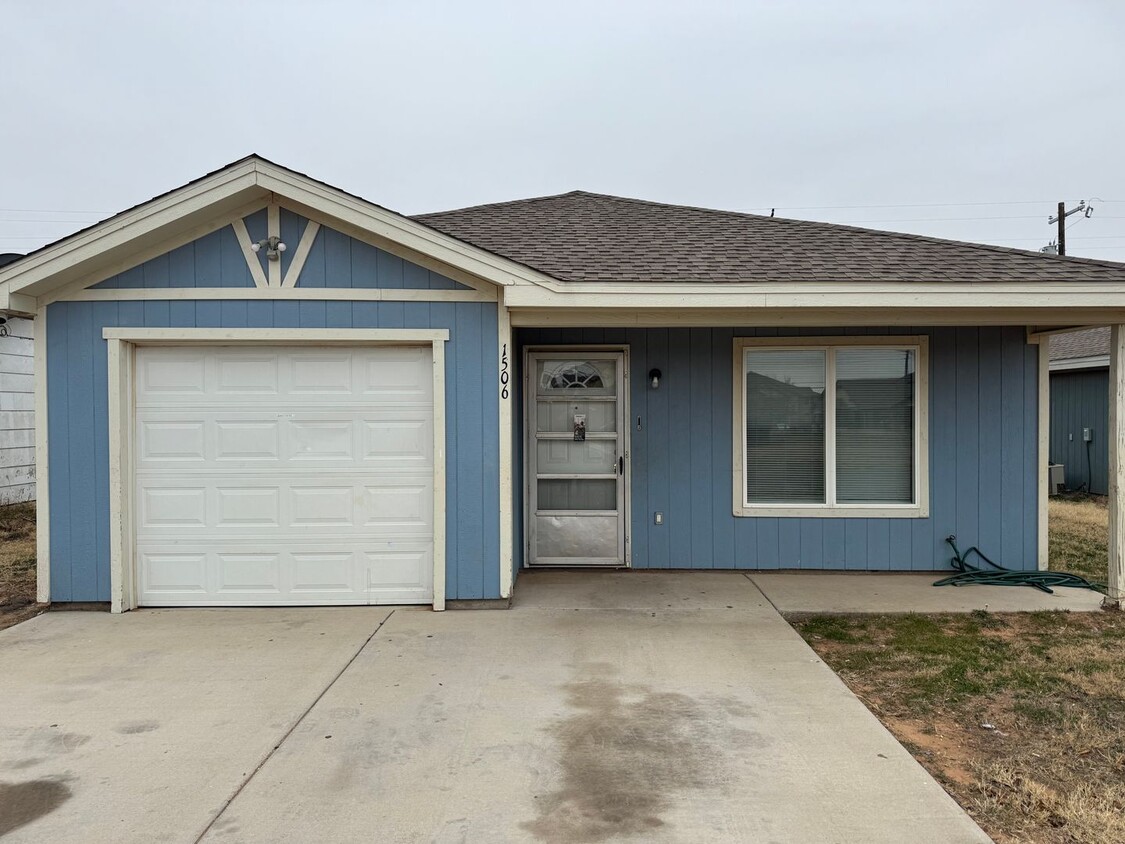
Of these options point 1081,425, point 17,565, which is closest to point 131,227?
point 17,565

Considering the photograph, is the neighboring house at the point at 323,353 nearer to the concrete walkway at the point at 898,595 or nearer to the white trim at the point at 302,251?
the white trim at the point at 302,251

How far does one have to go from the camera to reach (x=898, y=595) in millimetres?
6520

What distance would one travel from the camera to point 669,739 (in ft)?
12.1

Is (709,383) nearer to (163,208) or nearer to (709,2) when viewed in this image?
(163,208)

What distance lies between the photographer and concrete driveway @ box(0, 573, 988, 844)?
9.74 ft

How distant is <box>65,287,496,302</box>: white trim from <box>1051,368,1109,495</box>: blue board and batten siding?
13.6 m

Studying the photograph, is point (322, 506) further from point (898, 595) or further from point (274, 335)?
point (898, 595)

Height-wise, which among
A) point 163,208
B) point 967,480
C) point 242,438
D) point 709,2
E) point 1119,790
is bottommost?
point 1119,790

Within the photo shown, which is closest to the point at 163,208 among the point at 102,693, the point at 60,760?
the point at 102,693

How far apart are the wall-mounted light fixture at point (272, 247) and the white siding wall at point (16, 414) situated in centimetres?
775

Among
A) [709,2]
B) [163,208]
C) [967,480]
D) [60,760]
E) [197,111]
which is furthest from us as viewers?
[197,111]

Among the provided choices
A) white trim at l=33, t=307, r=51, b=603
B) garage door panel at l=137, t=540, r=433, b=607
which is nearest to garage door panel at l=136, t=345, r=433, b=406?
white trim at l=33, t=307, r=51, b=603

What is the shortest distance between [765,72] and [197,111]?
20.1 meters

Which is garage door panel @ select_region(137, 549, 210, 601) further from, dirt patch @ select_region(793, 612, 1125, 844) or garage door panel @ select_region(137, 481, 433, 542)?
dirt patch @ select_region(793, 612, 1125, 844)
